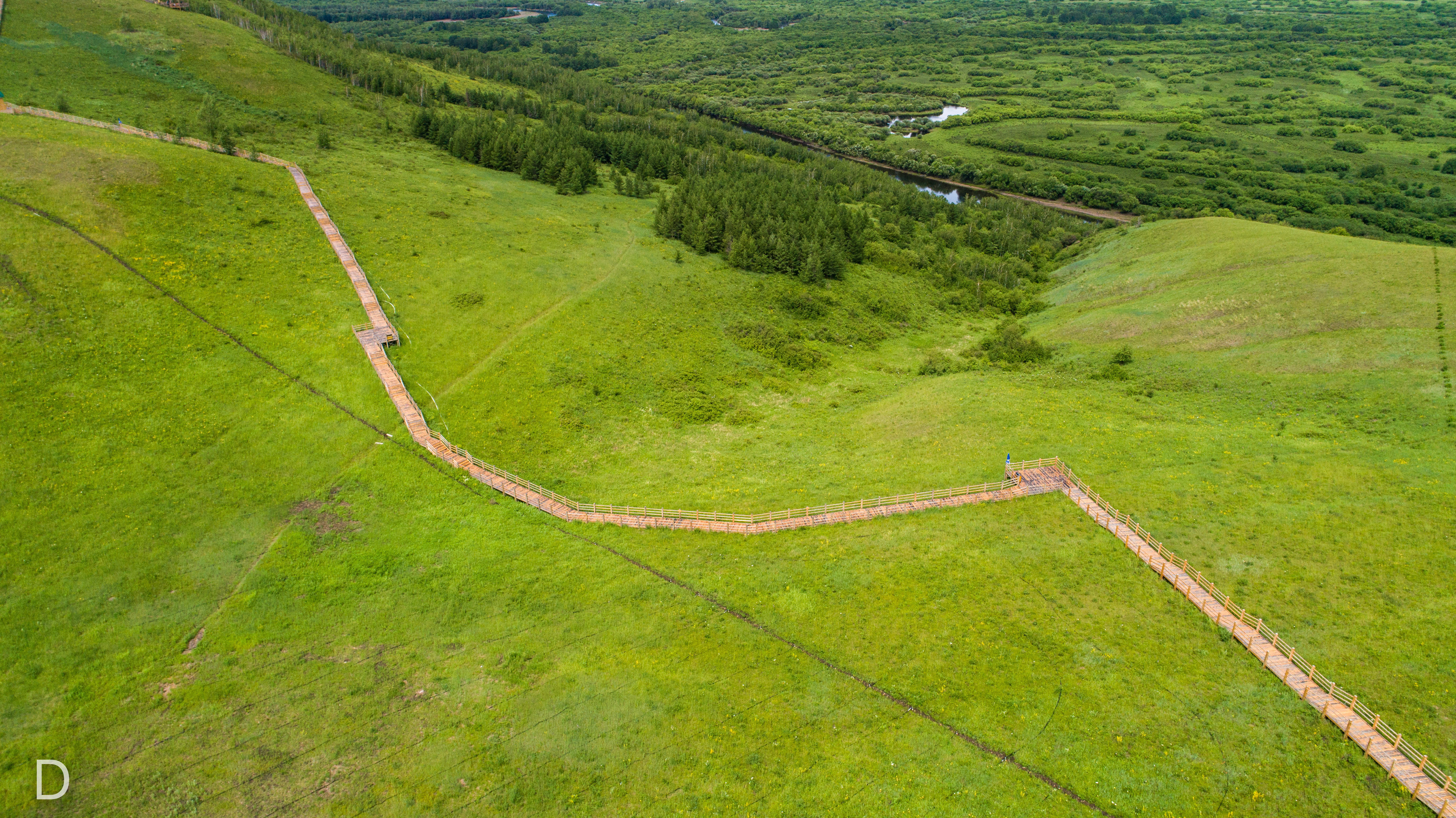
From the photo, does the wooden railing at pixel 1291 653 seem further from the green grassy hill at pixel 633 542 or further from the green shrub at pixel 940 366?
the green shrub at pixel 940 366

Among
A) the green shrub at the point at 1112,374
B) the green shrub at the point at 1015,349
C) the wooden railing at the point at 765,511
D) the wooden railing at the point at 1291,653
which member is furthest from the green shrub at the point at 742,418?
the green shrub at the point at 1112,374

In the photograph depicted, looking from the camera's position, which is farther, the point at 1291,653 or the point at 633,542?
the point at 633,542

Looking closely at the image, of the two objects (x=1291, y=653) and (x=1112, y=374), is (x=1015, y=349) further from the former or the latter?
(x=1291, y=653)

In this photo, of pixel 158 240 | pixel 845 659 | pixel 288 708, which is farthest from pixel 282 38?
pixel 845 659

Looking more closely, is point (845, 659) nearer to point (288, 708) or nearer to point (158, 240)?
point (288, 708)

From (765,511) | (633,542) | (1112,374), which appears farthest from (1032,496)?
(1112,374)

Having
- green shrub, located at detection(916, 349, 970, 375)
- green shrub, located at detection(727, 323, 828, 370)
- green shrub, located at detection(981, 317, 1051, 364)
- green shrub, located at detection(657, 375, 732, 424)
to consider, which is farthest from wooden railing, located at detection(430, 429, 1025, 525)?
green shrub, located at detection(727, 323, 828, 370)
